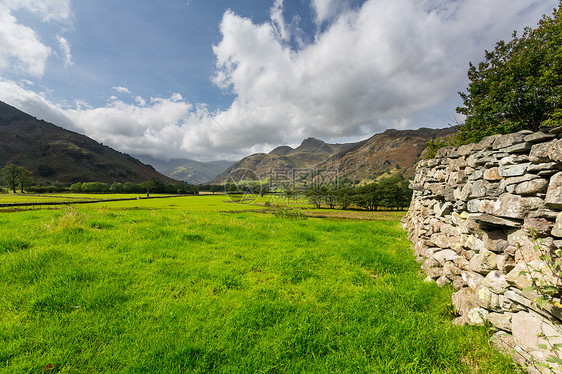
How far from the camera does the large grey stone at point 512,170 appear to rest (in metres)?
4.18

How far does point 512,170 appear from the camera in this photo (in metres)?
4.41

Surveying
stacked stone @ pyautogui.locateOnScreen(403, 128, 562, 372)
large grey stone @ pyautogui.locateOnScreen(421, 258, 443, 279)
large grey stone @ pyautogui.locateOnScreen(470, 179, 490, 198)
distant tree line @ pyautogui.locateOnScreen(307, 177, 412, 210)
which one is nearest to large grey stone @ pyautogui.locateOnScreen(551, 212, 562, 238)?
stacked stone @ pyautogui.locateOnScreen(403, 128, 562, 372)

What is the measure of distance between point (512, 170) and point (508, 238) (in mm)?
1494

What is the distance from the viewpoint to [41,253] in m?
6.07

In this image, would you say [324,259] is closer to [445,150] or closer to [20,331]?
[445,150]

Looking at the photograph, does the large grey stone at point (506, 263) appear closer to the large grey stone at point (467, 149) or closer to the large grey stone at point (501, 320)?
the large grey stone at point (501, 320)

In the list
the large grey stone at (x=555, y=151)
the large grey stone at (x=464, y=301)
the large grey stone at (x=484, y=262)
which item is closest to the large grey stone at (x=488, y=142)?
the large grey stone at (x=555, y=151)

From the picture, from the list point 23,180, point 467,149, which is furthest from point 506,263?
point 23,180

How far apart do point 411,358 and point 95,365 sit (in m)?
5.12

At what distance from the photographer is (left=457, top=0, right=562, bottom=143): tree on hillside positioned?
1781 cm

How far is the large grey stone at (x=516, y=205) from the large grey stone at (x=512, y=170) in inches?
18.4

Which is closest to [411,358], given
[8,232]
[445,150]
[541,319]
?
[541,319]

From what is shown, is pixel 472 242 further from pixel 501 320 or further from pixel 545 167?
pixel 545 167

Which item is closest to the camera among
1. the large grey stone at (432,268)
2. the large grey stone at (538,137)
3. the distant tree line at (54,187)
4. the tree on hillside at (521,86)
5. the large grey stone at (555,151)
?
the large grey stone at (555,151)
